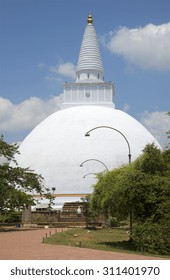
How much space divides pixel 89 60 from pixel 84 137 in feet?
38.0

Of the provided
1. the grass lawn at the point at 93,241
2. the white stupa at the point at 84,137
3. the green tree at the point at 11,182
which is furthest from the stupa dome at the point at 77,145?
the grass lawn at the point at 93,241

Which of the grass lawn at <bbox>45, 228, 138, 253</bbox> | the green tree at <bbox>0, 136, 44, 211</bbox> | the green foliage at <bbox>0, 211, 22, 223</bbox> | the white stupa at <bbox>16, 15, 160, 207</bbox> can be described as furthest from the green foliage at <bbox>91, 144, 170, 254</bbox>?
the white stupa at <bbox>16, 15, 160, 207</bbox>

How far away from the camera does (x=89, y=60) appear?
59.4m

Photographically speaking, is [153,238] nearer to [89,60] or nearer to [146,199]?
[146,199]

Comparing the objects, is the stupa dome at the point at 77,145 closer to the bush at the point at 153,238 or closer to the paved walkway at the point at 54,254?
the bush at the point at 153,238

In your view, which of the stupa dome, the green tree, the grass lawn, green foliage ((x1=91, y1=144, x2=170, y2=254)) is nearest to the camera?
green foliage ((x1=91, y1=144, x2=170, y2=254))

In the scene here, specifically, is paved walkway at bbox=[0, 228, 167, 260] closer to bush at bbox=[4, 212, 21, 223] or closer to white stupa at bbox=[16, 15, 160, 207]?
bush at bbox=[4, 212, 21, 223]

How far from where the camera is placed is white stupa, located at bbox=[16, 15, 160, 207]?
5106 cm

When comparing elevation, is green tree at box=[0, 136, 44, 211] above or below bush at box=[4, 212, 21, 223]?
above

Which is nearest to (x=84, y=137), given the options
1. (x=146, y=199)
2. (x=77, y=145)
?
(x=77, y=145)

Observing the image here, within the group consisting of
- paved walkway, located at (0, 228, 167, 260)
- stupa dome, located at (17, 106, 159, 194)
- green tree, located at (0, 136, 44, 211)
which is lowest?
paved walkway, located at (0, 228, 167, 260)

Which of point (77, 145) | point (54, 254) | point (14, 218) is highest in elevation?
point (77, 145)

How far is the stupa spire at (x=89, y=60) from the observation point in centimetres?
5941

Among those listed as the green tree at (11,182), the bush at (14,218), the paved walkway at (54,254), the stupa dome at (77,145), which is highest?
the stupa dome at (77,145)
